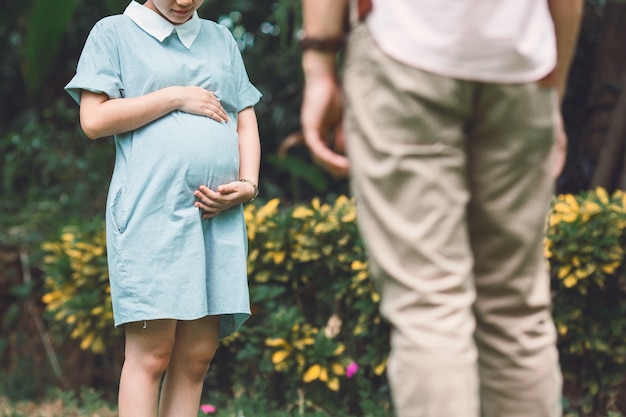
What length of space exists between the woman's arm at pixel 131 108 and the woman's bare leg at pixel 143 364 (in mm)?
585

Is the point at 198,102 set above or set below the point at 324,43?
below

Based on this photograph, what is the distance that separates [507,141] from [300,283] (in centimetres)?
266

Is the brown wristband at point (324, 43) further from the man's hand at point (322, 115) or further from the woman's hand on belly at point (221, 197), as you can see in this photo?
the woman's hand on belly at point (221, 197)

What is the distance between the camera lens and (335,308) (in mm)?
4168

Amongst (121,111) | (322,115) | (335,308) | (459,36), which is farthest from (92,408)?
(459,36)

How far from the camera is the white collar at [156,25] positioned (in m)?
2.74

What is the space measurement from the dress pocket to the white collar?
1.61ft

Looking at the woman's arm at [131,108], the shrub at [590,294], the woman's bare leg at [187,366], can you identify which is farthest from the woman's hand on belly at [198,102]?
the shrub at [590,294]

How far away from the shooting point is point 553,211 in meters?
3.90

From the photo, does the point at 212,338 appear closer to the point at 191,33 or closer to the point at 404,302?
the point at 191,33

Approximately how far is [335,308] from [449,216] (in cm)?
262

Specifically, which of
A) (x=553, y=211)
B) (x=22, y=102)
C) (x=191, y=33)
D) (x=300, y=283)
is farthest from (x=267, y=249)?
(x=22, y=102)

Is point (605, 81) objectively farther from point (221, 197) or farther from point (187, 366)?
point (187, 366)

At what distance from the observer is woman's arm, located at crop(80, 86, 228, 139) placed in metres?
2.61
